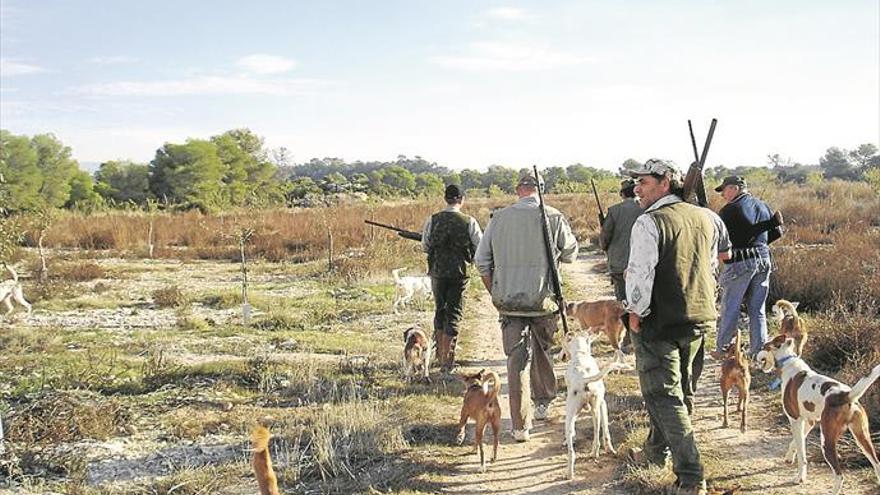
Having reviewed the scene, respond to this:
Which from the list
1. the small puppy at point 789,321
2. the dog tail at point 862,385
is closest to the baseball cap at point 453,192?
the small puppy at point 789,321

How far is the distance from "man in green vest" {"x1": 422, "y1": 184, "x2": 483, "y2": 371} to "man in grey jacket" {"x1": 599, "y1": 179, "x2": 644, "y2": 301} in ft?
4.42

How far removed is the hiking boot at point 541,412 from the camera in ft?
20.5

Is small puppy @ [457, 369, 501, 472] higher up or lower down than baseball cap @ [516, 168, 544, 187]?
lower down

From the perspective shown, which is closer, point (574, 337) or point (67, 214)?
point (574, 337)

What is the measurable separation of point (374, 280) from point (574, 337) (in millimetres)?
10063

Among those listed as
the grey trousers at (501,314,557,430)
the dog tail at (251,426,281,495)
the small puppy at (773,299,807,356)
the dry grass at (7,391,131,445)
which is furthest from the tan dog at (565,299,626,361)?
the dog tail at (251,426,281,495)

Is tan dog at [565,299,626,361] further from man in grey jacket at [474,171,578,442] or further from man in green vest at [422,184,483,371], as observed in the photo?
man in grey jacket at [474,171,578,442]

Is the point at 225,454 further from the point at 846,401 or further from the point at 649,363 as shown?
the point at 846,401

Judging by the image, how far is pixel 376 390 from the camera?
716 cm

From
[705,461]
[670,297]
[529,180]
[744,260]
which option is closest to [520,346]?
[529,180]

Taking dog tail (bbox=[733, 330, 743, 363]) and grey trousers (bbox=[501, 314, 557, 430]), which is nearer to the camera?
dog tail (bbox=[733, 330, 743, 363])

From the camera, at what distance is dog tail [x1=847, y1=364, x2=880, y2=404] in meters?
3.77

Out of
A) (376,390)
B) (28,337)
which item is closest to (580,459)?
(376,390)

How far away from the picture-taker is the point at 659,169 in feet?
13.9
